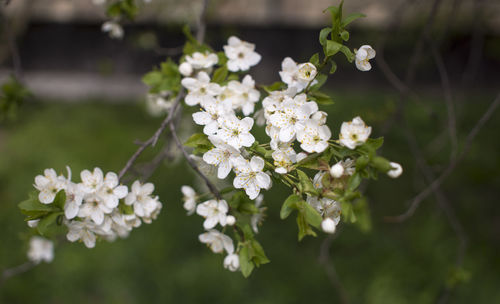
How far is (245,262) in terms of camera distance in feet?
3.73

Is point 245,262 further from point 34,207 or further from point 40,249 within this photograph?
point 40,249

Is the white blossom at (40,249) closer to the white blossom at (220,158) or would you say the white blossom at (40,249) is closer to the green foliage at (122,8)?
the green foliage at (122,8)

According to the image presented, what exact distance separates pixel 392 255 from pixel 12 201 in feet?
10.9

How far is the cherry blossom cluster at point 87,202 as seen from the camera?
1.08m

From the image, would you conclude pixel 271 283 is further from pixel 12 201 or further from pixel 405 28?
pixel 405 28

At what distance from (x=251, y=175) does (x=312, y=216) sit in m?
0.19

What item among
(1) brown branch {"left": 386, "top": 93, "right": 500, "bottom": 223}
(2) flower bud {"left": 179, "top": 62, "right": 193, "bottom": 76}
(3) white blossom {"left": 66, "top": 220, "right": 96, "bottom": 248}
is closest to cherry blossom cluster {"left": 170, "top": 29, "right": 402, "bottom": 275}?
(2) flower bud {"left": 179, "top": 62, "right": 193, "bottom": 76}

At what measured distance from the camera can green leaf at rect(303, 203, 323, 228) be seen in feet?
3.09

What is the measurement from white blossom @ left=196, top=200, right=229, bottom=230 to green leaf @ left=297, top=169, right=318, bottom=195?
11.0 inches

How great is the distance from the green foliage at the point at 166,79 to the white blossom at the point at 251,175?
0.51m

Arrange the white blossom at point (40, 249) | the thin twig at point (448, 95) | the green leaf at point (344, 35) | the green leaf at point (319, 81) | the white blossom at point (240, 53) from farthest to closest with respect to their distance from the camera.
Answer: the white blossom at point (40, 249)
the thin twig at point (448, 95)
the white blossom at point (240, 53)
the green leaf at point (319, 81)
the green leaf at point (344, 35)

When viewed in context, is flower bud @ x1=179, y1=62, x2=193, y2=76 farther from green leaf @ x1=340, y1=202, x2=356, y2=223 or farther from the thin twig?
the thin twig

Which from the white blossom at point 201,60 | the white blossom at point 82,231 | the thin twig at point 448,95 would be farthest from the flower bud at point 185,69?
the thin twig at point 448,95

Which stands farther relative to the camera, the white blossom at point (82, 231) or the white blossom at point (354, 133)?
the white blossom at point (82, 231)
